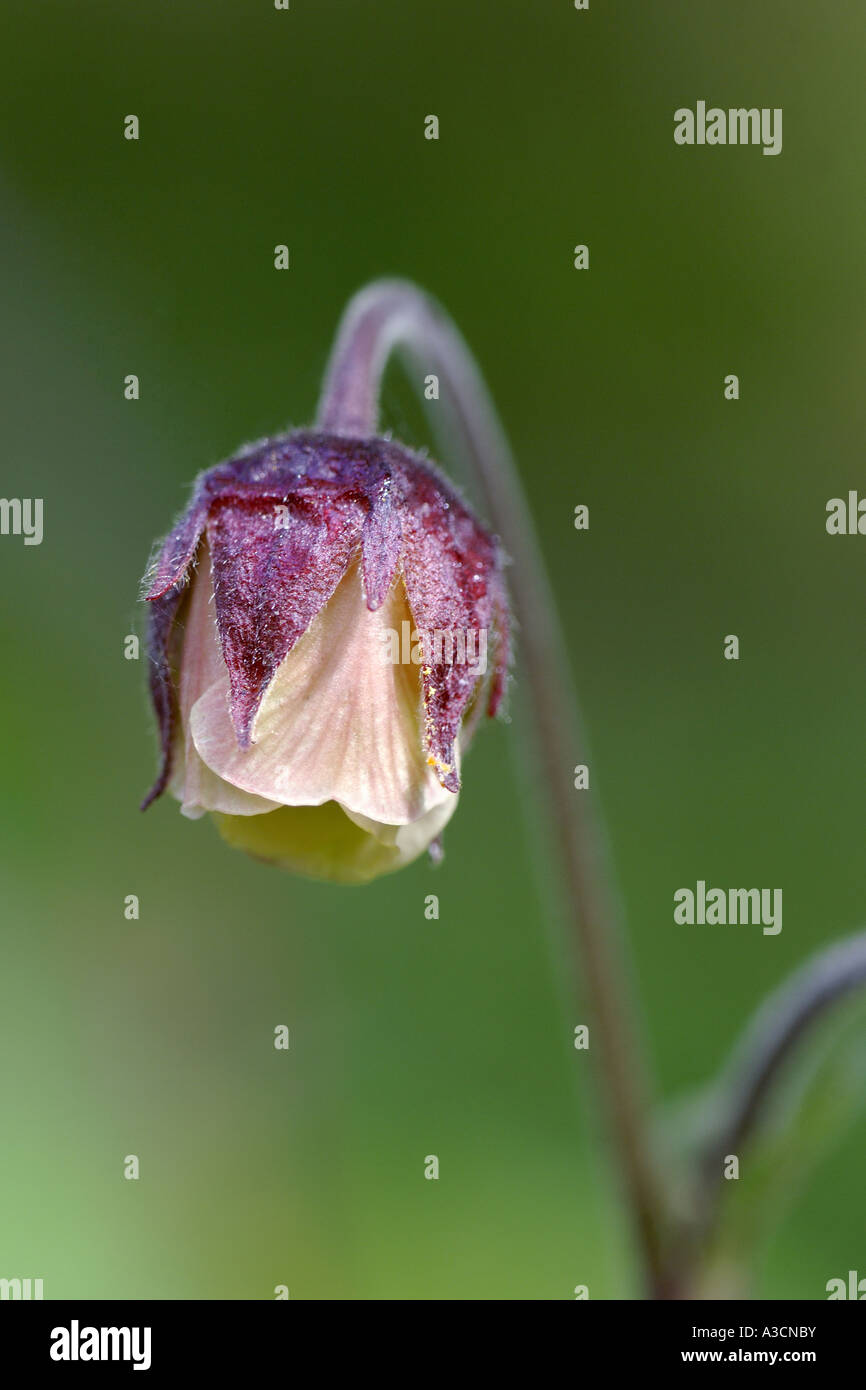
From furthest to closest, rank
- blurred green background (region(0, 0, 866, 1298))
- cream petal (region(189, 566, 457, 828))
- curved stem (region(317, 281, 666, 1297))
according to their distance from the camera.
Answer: blurred green background (region(0, 0, 866, 1298)) < curved stem (region(317, 281, 666, 1297)) < cream petal (region(189, 566, 457, 828))

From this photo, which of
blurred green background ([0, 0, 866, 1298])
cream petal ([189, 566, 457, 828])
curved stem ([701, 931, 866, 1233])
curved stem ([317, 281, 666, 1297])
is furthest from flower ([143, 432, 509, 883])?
blurred green background ([0, 0, 866, 1298])

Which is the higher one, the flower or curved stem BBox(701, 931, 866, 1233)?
the flower

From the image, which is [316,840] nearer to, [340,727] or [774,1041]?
[340,727]

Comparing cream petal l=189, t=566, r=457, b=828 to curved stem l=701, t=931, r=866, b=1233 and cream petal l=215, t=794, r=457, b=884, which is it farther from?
curved stem l=701, t=931, r=866, b=1233

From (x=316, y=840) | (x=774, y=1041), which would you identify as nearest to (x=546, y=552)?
(x=774, y=1041)

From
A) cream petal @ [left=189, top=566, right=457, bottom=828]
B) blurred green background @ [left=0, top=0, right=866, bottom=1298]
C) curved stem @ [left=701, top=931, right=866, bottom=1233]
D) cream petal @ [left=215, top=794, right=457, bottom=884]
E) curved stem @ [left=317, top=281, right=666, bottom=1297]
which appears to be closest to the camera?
cream petal @ [left=189, top=566, right=457, bottom=828]

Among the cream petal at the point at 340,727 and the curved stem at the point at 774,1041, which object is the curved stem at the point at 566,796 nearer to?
the curved stem at the point at 774,1041

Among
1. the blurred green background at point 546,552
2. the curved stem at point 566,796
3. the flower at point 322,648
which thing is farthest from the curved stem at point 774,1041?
the blurred green background at point 546,552
